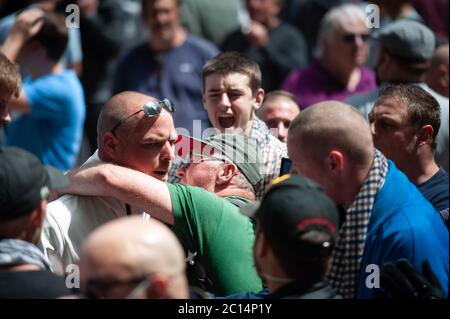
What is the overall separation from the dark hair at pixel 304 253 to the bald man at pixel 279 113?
2.80 meters

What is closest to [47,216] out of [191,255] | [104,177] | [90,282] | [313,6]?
[104,177]

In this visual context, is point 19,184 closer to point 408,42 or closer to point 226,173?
point 226,173

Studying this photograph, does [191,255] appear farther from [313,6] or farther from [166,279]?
[313,6]

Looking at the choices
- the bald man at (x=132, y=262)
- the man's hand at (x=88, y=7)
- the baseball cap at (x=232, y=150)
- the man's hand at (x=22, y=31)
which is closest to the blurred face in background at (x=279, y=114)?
the baseball cap at (x=232, y=150)

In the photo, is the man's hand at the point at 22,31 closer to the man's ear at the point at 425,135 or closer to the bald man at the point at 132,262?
the man's ear at the point at 425,135

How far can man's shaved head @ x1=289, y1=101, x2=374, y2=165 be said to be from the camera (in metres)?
3.93

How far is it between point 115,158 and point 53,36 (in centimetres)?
307

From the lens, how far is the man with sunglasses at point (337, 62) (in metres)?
7.80

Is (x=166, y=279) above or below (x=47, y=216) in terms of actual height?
above

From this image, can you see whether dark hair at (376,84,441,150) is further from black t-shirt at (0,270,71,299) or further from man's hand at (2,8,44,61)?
man's hand at (2,8,44,61)

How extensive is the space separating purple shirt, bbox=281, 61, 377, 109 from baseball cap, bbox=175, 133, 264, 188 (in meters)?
2.51

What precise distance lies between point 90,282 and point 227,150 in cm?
210

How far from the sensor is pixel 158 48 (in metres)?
8.49
